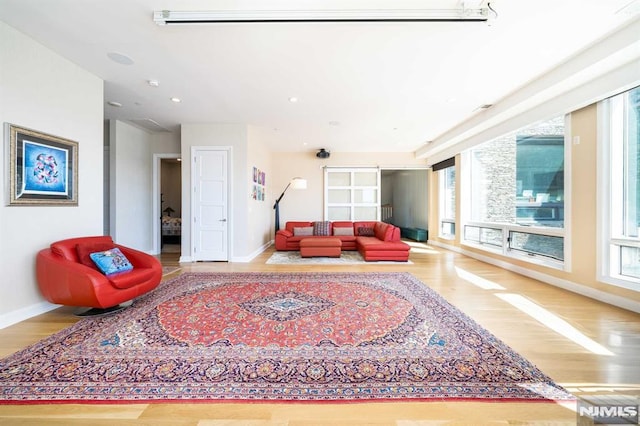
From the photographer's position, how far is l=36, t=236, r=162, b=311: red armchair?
2.38 metres

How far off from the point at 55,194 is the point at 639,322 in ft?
20.9

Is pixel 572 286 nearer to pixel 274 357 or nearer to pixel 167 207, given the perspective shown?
pixel 274 357

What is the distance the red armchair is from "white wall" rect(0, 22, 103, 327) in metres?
0.18

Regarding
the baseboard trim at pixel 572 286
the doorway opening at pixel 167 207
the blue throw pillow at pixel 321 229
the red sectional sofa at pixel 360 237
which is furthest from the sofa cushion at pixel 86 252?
the baseboard trim at pixel 572 286

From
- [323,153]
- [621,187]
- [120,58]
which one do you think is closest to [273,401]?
[120,58]

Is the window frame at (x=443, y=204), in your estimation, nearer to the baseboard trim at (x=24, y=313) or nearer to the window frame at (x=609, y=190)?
the window frame at (x=609, y=190)

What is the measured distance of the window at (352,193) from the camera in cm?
766

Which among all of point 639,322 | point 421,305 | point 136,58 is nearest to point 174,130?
point 136,58

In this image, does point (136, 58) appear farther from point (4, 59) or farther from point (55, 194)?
point (55, 194)

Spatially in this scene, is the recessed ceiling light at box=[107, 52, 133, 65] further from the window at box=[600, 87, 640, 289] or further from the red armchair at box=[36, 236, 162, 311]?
the window at box=[600, 87, 640, 289]

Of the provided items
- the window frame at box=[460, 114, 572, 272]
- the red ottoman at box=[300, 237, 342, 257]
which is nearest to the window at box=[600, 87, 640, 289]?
the window frame at box=[460, 114, 572, 272]

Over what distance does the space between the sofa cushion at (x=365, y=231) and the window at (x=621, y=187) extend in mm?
4460

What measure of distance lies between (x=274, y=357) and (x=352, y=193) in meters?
6.24

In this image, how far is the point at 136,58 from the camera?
2.89 meters
